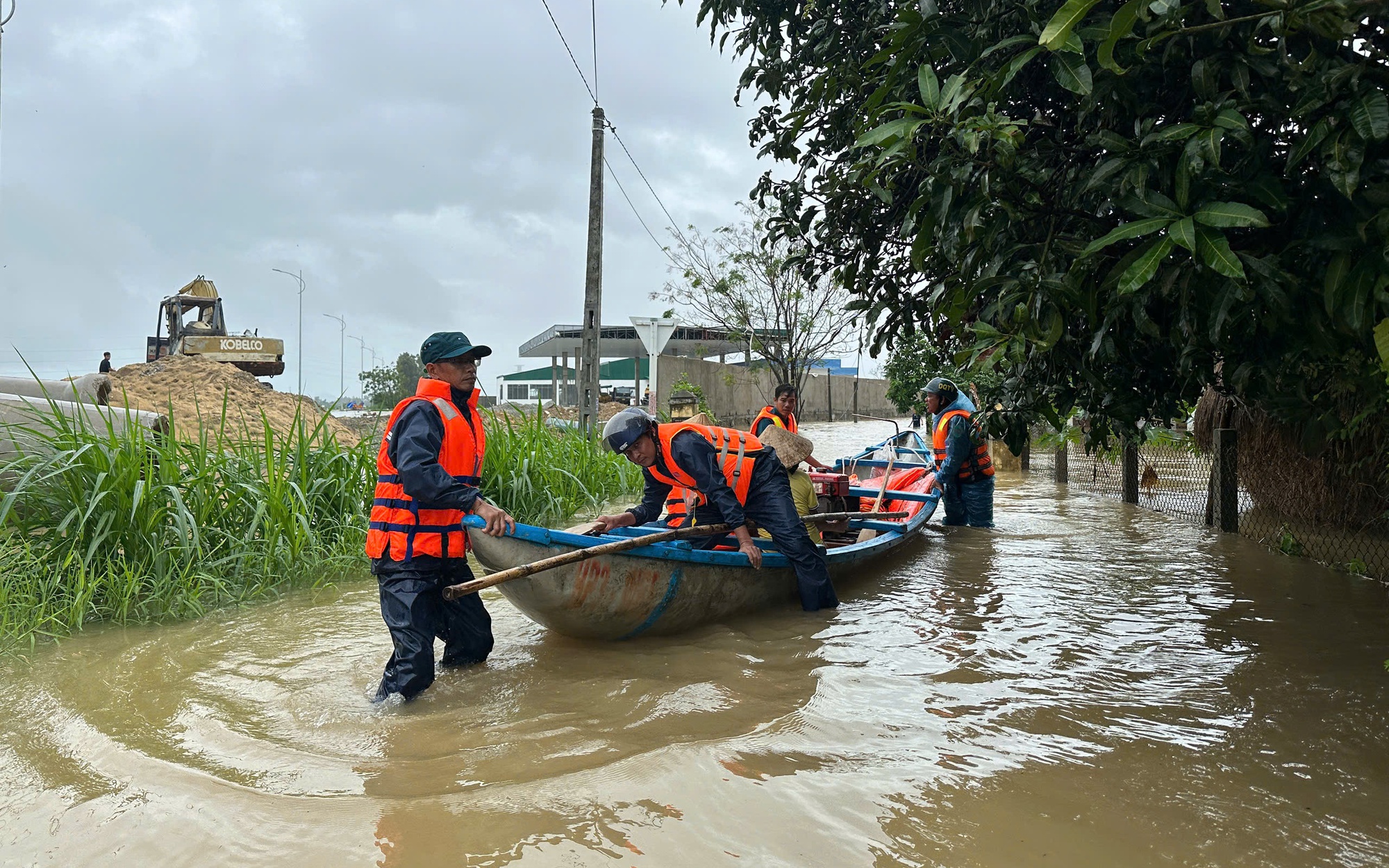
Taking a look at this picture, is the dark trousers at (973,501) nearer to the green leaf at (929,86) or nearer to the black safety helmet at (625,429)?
the black safety helmet at (625,429)

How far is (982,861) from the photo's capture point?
263 centimetres

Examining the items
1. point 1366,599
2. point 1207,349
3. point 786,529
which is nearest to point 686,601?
point 786,529

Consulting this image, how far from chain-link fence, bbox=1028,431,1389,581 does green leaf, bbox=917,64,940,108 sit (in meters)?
2.76

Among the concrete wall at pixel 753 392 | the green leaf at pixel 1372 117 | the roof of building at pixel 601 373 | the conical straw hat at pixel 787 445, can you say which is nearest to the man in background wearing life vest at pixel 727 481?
the conical straw hat at pixel 787 445

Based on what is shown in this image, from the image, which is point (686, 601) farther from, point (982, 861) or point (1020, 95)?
point (1020, 95)

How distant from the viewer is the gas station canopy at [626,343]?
24.4 meters

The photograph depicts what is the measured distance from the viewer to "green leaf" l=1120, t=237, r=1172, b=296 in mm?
2564

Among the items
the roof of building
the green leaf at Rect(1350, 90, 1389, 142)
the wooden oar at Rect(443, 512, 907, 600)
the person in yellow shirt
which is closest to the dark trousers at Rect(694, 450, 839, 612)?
the wooden oar at Rect(443, 512, 907, 600)

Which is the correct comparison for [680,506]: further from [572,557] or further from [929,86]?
[929,86]

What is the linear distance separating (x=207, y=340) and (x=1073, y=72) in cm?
2286

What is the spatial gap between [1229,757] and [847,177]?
2.71 metres

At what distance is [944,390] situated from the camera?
8727mm

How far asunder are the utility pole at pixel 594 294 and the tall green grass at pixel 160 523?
463 centimetres

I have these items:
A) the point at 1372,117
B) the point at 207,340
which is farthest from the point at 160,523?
the point at 207,340
